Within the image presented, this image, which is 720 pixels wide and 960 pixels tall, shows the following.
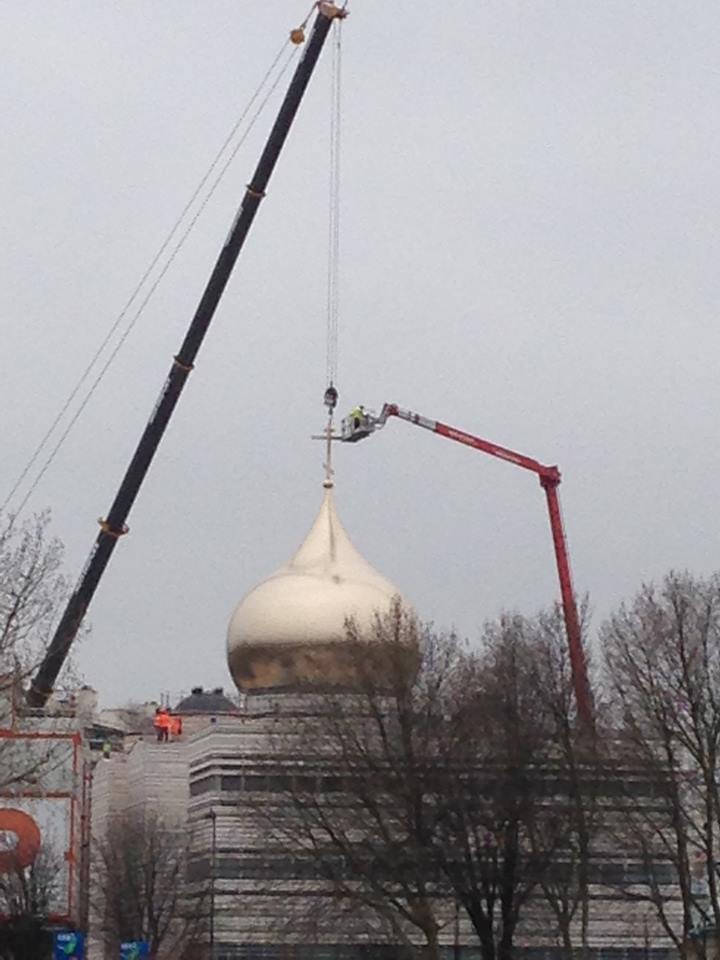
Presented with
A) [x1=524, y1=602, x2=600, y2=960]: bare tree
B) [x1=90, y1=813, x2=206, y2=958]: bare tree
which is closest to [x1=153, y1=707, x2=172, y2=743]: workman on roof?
[x1=90, y1=813, x2=206, y2=958]: bare tree

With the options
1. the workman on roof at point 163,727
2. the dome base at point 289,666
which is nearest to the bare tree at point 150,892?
the dome base at point 289,666

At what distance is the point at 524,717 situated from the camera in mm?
41969

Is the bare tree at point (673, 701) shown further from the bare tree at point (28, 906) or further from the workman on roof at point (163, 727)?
the workman on roof at point (163, 727)

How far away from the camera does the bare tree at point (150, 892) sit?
71.8 metres

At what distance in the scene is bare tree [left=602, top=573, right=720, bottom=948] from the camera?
128 ft

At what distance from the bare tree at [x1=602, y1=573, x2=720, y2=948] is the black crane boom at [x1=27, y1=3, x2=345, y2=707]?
67.5 feet

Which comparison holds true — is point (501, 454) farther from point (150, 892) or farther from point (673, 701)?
point (673, 701)

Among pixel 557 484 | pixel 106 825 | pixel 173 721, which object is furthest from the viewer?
pixel 173 721

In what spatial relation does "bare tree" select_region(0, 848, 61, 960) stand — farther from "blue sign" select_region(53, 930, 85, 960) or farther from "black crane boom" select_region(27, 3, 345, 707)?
"black crane boom" select_region(27, 3, 345, 707)

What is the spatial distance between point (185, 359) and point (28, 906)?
1486 centimetres

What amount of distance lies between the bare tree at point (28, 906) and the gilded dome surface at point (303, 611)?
37.1 feet

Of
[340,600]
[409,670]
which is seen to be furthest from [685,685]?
[340,600]

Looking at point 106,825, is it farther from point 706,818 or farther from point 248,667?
point 706,818

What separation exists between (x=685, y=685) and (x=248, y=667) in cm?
3436
